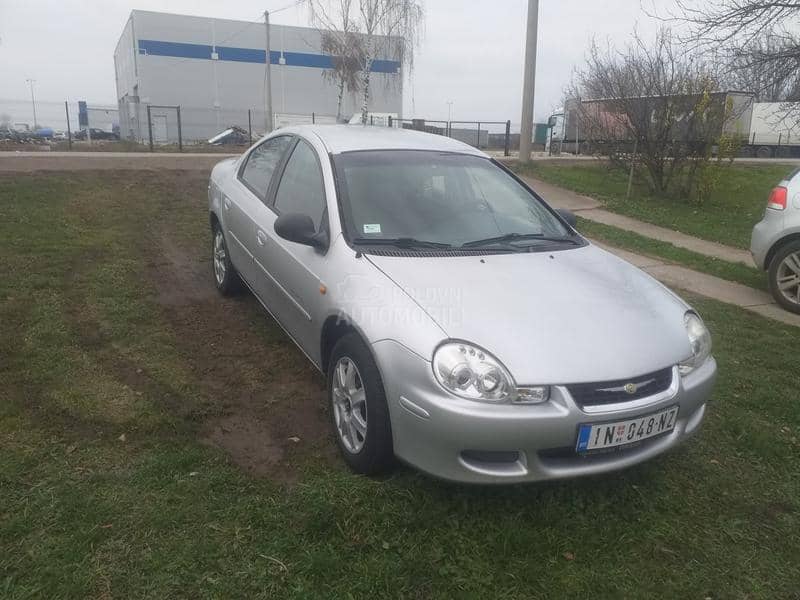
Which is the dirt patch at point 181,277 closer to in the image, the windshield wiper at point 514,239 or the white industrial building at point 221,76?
the windshield wiper at point 514,239

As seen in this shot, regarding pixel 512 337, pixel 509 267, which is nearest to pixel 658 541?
pixel 512 337

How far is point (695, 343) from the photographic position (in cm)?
304

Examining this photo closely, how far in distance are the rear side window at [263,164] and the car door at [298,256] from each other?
239mm

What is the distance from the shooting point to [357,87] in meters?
33.1

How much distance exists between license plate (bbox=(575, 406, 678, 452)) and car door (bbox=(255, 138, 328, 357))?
4.82ft

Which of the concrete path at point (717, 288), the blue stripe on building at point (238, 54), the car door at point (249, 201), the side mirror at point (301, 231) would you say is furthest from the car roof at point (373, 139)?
the blue stripe on building at point (238, 54)

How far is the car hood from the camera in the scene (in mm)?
2584

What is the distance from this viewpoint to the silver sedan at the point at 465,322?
2.52 meters

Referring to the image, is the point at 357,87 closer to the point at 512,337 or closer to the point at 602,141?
the point at 602,141

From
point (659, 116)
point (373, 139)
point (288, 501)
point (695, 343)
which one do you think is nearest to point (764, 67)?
point (659, 116)

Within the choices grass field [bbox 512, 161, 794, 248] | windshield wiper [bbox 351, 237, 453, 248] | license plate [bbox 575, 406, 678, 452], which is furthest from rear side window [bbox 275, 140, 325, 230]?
grass field [bbox 512, 161, 794, 248]

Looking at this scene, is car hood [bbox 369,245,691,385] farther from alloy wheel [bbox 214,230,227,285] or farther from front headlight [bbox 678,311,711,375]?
alloy wheel [bbox 214,230,227,285]

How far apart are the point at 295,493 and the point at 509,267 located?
150 cm

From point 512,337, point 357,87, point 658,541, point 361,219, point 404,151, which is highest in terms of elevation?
point 357,87
